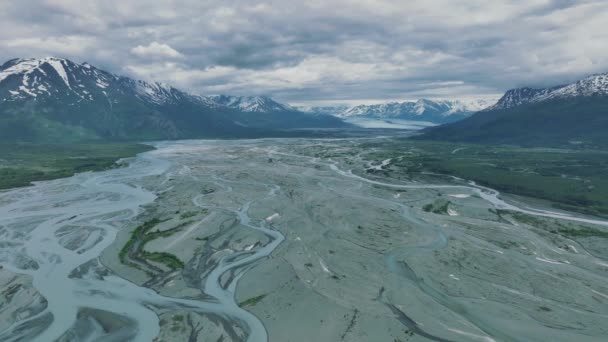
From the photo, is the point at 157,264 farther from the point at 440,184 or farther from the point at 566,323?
the point at 440,184

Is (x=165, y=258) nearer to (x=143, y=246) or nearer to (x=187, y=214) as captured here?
(x=143, y=246)

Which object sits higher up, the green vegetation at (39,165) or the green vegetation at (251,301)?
the green vegetation at (39,165)

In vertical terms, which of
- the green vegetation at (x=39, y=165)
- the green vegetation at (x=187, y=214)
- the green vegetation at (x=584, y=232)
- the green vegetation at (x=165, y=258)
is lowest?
the green vegetation at (x=584, y=232)

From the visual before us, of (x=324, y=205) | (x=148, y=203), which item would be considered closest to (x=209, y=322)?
(x=324, y=205)

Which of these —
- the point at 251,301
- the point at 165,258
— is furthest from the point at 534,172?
the point at 165,258

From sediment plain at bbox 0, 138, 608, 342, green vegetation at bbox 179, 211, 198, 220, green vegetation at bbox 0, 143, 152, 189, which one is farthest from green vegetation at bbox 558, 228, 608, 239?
green vegetation at bbox 0, 143, 152, 189

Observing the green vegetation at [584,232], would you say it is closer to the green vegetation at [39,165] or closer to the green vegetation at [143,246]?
the green vegetation at [143,246]

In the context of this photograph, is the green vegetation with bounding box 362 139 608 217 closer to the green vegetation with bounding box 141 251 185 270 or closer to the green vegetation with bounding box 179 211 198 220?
the green vegetation with bounding box 179 211 198 220

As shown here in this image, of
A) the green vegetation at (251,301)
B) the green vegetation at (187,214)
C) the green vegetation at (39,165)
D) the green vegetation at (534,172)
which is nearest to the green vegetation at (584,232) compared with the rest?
the green vegetation at (534,172)
